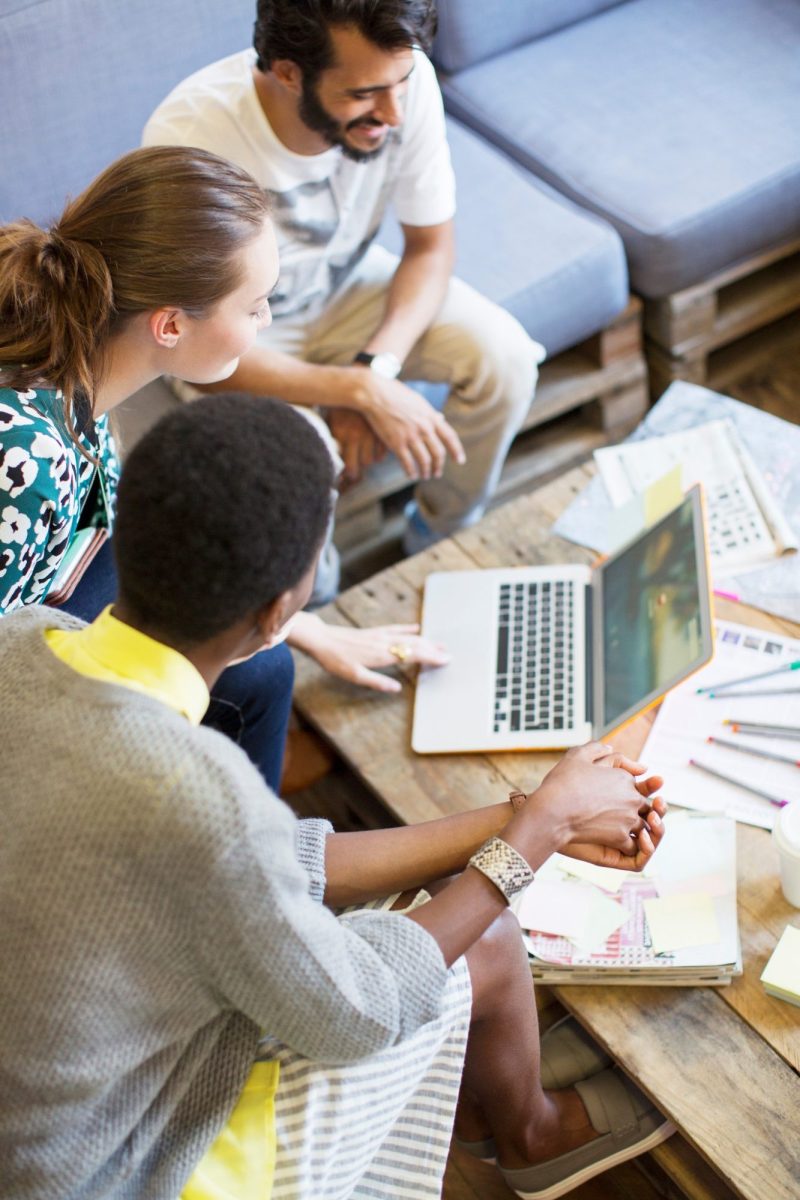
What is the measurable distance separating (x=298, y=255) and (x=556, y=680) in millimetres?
801

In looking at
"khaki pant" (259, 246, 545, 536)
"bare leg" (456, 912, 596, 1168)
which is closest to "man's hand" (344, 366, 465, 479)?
"khaki pant" (259, 246, 545, 536)

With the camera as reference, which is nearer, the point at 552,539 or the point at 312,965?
the point at 312,965

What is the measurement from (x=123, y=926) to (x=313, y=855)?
354 millimetres

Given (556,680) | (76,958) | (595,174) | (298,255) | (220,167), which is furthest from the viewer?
(595,174)

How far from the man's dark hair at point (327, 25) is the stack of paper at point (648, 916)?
1.04 meters

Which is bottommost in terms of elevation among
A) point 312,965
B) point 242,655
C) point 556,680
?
point 556,680

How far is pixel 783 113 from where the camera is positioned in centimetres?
226

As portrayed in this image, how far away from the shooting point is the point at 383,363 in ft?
6.33

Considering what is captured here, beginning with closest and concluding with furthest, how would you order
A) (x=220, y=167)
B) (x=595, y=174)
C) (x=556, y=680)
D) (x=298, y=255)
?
(x=220, y=167) → (x=556, y=680) → (x=298, y=255) → (x=595, y=174)

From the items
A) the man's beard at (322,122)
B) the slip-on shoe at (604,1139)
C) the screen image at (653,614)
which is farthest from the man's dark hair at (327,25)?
the slip-on shoe at (604,1139)

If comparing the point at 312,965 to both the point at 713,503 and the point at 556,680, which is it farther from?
the point at 713,503

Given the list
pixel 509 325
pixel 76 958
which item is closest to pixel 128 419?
pixel 509 325

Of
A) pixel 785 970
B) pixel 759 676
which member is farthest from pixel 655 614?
pixel 785 970

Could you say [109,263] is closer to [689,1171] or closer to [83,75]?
[83,75]
